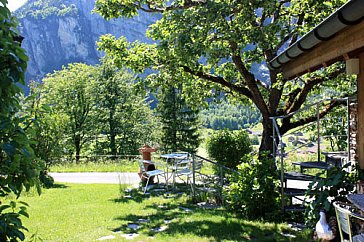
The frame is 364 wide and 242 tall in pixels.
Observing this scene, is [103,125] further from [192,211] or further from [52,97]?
[192,211]

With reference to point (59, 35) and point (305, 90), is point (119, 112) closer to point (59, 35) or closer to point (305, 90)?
point (305, 90)

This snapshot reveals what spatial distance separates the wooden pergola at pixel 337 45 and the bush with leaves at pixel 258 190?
2.02 metres

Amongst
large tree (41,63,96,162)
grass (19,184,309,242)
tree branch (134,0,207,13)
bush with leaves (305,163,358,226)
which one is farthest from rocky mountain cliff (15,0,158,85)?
Result: bush with leaves (305,163,358,226)

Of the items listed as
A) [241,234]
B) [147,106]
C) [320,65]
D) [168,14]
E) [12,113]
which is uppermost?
[147,106]

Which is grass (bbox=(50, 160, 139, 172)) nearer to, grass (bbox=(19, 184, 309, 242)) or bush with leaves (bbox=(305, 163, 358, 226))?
grass (bbox=(19, 184, 309, 242))

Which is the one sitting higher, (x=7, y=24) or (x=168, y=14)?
(x=168, y=14)

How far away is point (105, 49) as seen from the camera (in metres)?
9.40

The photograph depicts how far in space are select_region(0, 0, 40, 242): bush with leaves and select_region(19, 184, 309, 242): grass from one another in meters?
2.98

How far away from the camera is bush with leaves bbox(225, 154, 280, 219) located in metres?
6.34

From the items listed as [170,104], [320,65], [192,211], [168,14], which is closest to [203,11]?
[168,14]

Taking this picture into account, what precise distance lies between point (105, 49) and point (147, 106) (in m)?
28.3

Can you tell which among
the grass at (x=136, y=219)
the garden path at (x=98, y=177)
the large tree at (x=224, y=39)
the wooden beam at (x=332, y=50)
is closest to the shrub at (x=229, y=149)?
the large tree at (x=224, y=39)

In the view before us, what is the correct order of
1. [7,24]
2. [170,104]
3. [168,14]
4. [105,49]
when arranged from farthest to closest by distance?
[170,104] → [105,49] → [168,14] → [7,24]

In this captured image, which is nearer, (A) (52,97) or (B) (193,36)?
(B) (193,36)
